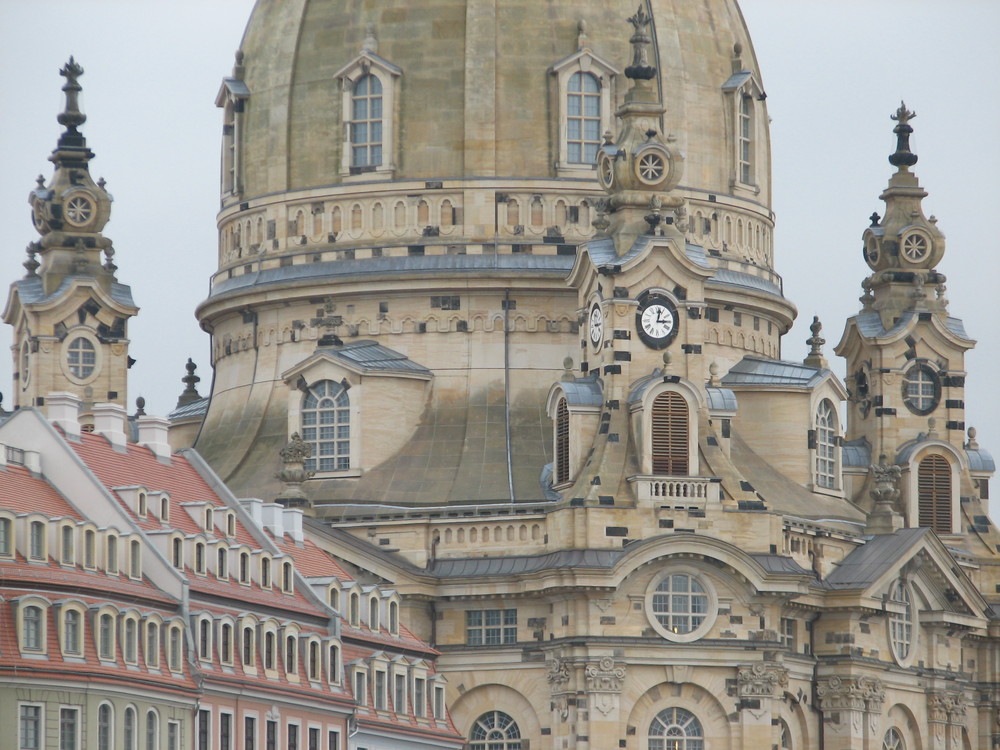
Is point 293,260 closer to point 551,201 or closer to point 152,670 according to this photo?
point 551,201

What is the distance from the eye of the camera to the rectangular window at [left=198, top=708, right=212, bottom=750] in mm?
102000

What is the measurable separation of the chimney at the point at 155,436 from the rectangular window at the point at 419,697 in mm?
10939

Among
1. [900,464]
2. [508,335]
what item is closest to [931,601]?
[900,464]

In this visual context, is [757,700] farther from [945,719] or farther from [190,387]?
[190,387]

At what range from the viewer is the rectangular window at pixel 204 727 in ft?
335

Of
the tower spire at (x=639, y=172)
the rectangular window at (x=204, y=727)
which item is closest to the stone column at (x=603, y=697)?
the tower spire at (x=639, y=172)

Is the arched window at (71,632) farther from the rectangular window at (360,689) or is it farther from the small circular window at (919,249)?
the small circular window at (919,249)

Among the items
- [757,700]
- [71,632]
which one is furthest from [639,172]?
[71,632]

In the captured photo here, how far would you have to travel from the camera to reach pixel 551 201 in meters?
137

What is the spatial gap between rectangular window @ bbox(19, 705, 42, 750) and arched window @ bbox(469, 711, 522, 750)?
111 feet

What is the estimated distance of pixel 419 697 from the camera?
116938 mm

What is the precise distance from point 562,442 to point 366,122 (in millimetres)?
16362

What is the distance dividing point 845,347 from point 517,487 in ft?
66.9

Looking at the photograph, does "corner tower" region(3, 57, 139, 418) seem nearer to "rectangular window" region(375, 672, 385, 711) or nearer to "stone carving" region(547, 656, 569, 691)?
"stone carving" region(547, 656, 569, 691)
